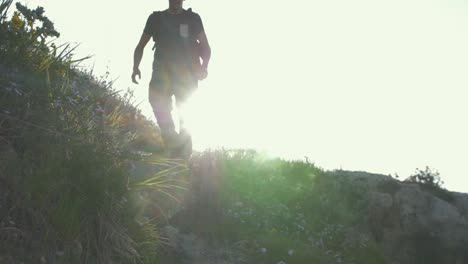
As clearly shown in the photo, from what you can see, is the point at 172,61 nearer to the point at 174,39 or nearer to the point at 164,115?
the point at 174,39

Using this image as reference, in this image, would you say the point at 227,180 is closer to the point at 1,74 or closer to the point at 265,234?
the point at 265,234

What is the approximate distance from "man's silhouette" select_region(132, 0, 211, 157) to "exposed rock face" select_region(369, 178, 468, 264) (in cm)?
431

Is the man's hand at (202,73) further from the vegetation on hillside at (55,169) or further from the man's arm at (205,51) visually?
the vegetation on hillside at (55,169)

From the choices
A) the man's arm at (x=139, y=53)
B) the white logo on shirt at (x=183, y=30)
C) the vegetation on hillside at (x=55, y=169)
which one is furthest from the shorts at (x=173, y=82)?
the vegetation on hillside at (x=55, y=169)

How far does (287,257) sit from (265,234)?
2.22ft

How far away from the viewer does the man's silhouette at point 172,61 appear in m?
7.34

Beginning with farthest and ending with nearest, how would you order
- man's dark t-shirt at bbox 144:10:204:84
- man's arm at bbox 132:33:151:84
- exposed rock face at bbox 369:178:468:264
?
exposed rock face at bbox 369:178:468:264, man's arm at bbox 132:33:151:84, man's dark t-shirt at bbox 144:10:204:84

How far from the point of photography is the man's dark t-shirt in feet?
24.0

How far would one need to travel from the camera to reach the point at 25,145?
373 cm

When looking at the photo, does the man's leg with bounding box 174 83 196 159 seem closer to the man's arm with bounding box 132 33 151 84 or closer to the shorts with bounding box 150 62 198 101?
the shorts with bounding box 150 62 198 101

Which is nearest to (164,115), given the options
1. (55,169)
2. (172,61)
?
(172,61)

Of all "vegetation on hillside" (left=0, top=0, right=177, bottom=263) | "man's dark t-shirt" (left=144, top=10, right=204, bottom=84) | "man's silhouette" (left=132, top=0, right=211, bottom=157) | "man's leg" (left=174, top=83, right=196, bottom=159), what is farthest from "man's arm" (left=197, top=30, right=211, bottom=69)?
Result: "vegetation on hillside" (left=0, top=0, right=177, bottom=263)

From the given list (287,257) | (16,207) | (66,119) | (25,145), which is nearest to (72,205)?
(16,207)

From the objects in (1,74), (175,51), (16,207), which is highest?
(175,51)
